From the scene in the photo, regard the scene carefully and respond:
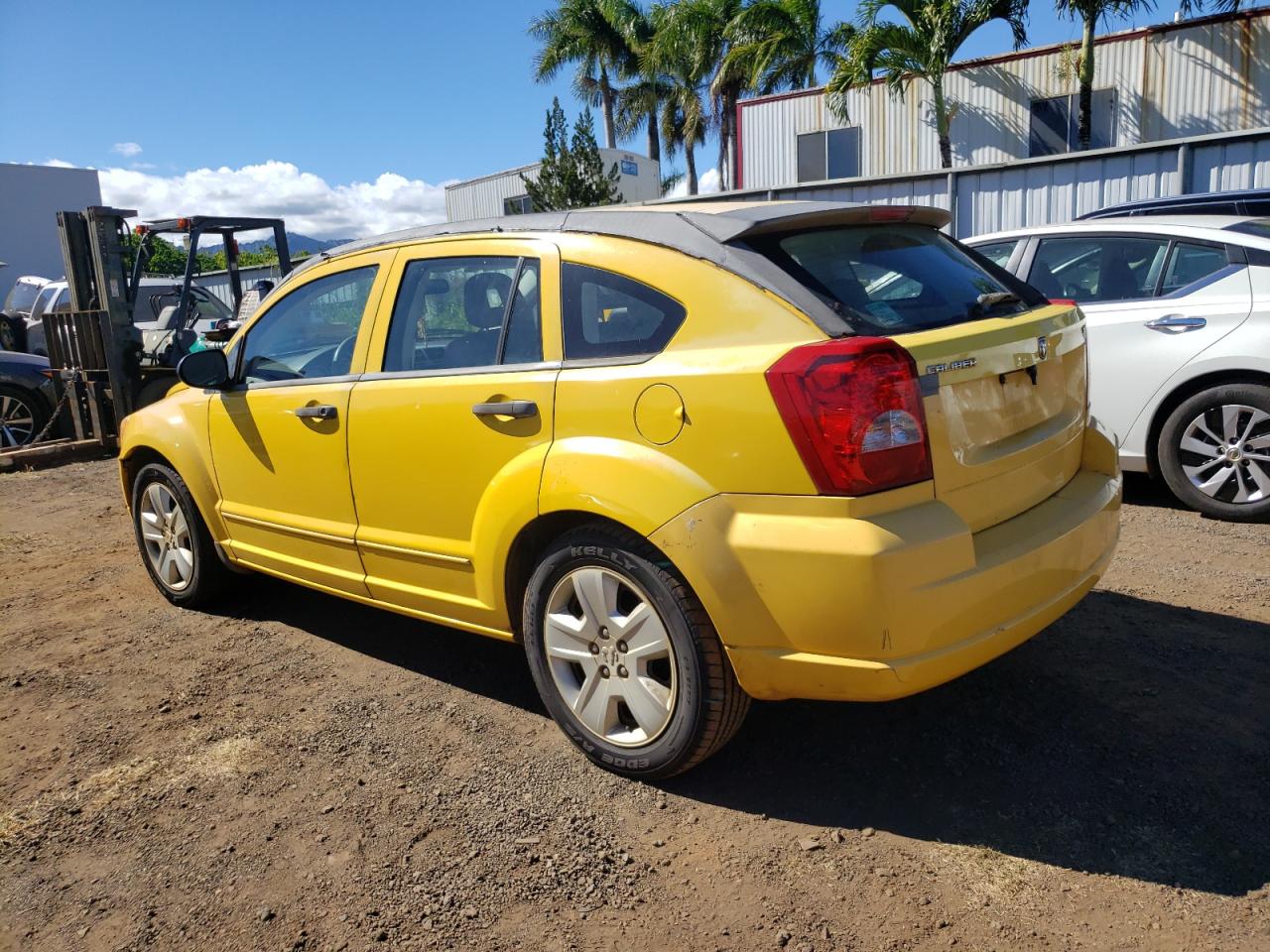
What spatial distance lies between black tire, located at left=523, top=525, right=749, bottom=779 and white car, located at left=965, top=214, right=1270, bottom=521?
3.86 meters

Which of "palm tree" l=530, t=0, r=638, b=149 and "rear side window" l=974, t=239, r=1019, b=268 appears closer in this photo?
"rear side window" l=974, t=239, r=1019, b=268

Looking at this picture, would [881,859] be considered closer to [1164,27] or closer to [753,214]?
[753,214]

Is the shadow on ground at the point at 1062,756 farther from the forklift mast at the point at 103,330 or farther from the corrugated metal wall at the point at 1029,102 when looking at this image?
the corrugated metal wall at the point at 1029,102

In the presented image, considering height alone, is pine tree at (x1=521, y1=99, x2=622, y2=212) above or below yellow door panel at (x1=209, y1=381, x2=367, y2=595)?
above

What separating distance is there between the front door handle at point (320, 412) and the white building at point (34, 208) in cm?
3761

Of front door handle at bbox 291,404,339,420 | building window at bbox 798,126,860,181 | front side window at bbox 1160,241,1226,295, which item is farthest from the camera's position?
building window at bbox 798,126,860,181

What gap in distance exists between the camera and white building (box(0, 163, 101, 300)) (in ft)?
119

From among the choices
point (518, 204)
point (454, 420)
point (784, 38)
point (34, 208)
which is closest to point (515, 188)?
point (518, 204)

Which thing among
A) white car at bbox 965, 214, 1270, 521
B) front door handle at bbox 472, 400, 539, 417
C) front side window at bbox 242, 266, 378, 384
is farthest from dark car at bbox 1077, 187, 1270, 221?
front door handle at bbox 472, 400, 539, 417

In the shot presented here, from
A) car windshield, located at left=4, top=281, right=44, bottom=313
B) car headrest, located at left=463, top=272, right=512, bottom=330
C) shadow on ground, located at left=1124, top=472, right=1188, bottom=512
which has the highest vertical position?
car windshield, located at left=4, top=281, right=44, bottom=313

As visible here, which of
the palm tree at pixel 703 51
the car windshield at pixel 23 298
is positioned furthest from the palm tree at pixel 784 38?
the car windshield at pixel 23 298

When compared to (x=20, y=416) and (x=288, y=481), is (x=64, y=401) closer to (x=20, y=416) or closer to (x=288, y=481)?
(x=20, y=416)

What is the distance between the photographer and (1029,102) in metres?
19.2

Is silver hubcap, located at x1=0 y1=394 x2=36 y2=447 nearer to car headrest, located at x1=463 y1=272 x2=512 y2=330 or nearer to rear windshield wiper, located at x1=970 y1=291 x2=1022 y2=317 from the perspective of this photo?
car headrest, located at x1=463 y1=272 x2=512 y2=330
